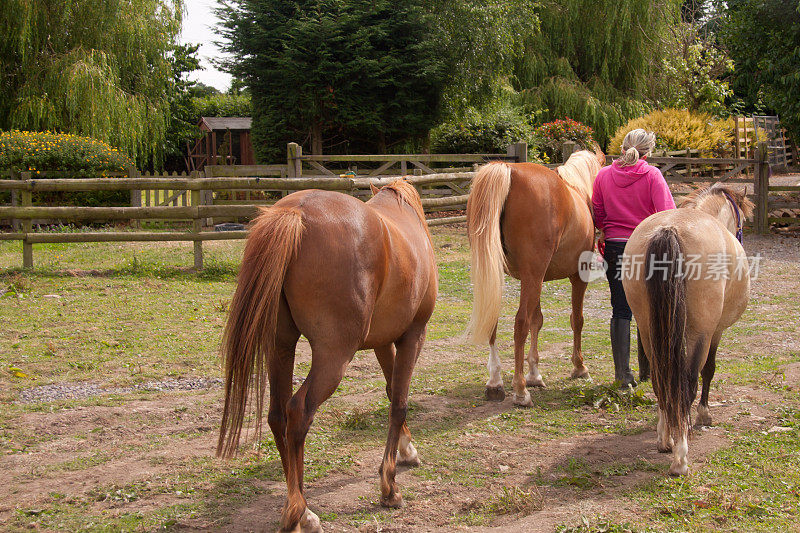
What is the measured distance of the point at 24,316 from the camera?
7.50m

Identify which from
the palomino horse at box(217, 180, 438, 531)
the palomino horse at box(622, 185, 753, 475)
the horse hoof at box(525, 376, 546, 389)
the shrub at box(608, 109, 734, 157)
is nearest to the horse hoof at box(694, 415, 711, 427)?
the palomino horse at box(622, 185, 753, 475)

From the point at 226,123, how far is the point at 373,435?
89.2 feet

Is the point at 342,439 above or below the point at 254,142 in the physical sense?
below

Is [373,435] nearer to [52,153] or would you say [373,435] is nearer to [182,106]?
[52,153]

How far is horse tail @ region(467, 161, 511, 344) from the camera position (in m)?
5.20

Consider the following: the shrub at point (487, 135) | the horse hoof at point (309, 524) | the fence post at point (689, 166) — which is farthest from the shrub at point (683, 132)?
the horse hoof at point (309, 524)

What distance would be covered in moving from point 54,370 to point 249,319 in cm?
352

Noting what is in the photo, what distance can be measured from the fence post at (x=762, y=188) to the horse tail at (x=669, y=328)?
464 inches

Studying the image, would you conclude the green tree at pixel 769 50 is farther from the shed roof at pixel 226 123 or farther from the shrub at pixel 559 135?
the shed roof at pixel 226 123

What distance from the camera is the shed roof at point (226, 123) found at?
29141mm

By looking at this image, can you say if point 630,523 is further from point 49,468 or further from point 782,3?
point 782,3

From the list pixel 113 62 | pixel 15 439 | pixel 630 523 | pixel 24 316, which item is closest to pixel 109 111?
pixel 113 62

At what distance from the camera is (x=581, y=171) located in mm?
6312

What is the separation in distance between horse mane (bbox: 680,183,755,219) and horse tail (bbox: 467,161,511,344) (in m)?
1.33
